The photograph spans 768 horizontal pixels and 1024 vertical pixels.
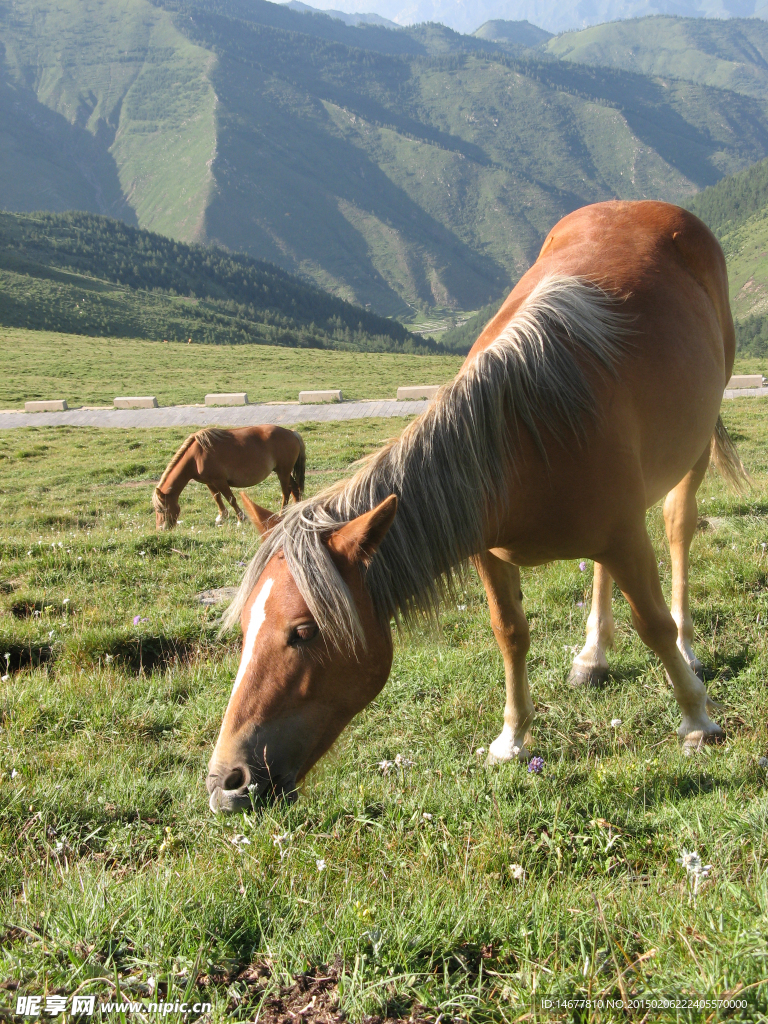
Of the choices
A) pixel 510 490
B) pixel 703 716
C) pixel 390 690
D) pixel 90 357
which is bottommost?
pixel 90 357

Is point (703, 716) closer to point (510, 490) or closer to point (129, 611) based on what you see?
point (510, 490)

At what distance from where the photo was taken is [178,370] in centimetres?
5441

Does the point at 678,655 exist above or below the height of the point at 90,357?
above

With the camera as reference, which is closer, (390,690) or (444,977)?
(444,977)

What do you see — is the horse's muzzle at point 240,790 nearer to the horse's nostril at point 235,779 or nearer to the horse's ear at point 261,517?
the horse's nostril at point 235,779

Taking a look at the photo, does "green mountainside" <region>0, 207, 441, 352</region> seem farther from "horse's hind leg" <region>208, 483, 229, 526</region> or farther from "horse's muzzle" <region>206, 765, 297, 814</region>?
"horse's muzzle" <region>206, 765, 297, 814</region>

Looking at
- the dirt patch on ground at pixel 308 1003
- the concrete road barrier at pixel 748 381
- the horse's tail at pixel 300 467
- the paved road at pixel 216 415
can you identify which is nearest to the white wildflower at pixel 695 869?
the dirt patch on ground at pixel 308 1003

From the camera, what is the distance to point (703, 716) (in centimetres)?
347

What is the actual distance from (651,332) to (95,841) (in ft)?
12.4

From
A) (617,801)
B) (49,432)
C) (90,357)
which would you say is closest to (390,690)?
(617,801)

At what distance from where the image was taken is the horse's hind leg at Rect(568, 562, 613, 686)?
411 cm

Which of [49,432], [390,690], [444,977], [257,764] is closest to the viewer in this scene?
[444,977]

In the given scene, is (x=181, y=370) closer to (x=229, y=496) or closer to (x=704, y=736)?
(x=229, y=496)

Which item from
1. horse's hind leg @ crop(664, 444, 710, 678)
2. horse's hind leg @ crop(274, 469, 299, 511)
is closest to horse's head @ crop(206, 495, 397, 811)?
horse's hind leg @ crop(664, 444, 710, 678)
